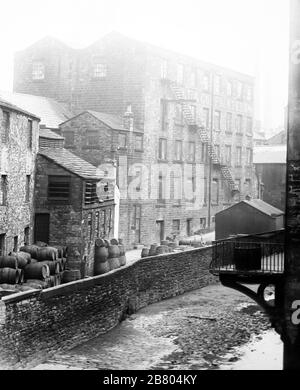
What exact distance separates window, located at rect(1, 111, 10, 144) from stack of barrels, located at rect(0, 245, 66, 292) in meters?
4.30

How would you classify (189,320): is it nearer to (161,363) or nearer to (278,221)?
(161,363)

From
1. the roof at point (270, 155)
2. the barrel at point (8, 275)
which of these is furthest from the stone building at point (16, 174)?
the roof at point (270, 155)

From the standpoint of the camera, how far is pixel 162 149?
41.4 metres

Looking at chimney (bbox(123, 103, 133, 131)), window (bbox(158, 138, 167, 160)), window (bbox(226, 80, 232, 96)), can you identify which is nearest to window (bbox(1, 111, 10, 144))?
chimney (bbox(123, 103, 133, 131))

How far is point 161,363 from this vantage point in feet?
59.3

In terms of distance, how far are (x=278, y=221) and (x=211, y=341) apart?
1397cm

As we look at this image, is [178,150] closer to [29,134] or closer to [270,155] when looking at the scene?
[270,155]

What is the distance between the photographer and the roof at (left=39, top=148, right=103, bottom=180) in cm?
2864

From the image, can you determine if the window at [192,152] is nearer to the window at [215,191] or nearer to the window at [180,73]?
the window at [215,191]

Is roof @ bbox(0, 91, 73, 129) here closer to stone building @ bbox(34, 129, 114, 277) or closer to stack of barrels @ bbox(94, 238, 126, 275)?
stone building @ bbox(34, 129, 114, 277)

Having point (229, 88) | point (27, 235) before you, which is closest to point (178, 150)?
point (229, 88)

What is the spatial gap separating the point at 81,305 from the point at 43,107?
22355mm

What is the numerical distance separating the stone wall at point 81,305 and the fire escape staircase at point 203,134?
16.8 m

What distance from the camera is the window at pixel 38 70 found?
42469 mm
